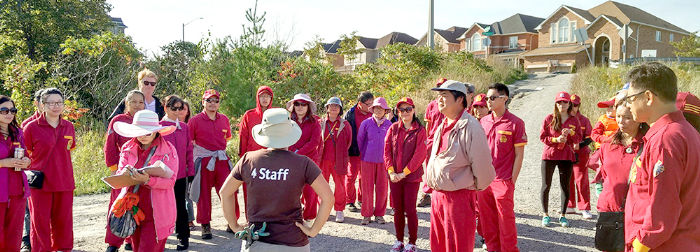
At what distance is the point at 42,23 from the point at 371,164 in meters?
A: 18.4

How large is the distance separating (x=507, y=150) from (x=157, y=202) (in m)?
3.56

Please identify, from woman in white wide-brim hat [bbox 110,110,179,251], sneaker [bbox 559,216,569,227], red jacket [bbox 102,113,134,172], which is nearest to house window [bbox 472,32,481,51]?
sneaker [bbox 559,216,569,227]

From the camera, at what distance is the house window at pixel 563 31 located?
43031 mm

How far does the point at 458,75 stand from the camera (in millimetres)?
19656

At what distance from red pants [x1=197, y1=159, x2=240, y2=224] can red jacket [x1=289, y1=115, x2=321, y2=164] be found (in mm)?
972

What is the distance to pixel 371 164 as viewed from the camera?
6.83 meters

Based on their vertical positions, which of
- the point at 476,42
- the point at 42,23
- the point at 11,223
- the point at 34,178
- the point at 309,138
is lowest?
the point at 11,223

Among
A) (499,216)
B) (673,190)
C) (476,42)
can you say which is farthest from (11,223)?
(476,42)

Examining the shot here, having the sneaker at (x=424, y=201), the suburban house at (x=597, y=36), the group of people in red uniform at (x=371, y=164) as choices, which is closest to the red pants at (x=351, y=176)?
the group of people in red uniform at (x=371, y=164)

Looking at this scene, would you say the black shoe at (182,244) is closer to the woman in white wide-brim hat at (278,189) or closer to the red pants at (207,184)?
the red pants at (207,184)

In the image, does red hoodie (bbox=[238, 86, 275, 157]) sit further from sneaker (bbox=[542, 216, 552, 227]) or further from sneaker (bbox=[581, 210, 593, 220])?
sneaker (bbox=[581, 210, 593, 220])

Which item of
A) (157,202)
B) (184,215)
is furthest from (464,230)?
(184,215)

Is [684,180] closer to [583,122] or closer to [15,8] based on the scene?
[583,122]

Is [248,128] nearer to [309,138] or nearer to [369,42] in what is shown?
[309,138]
